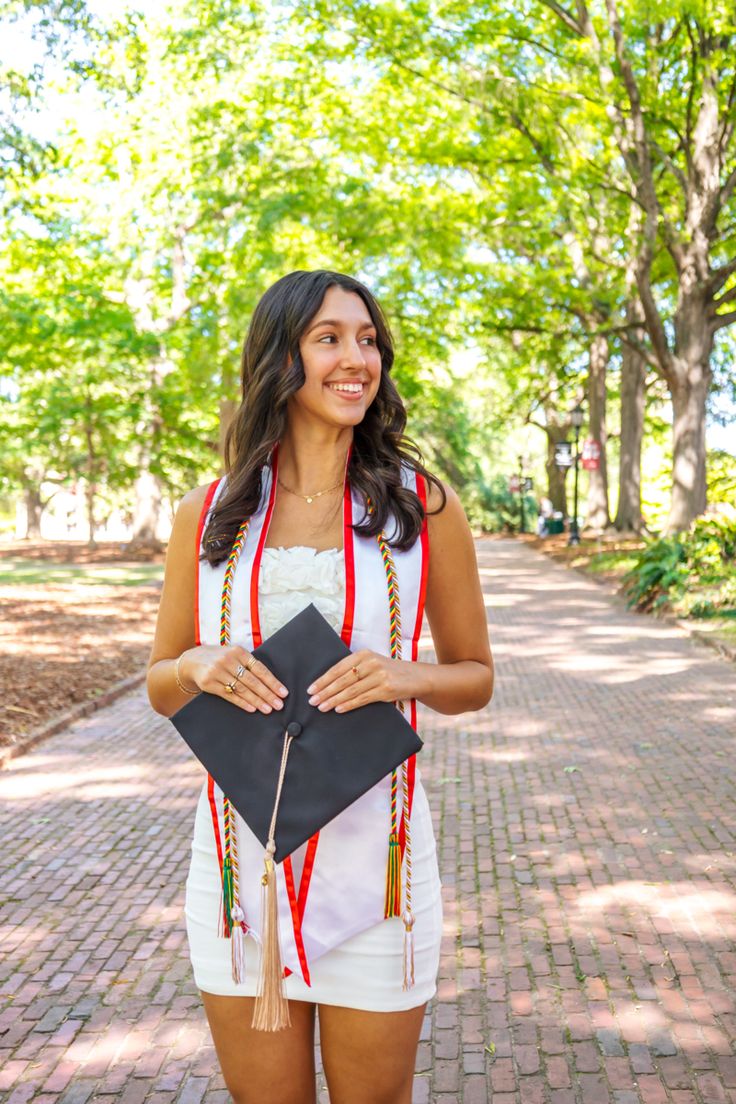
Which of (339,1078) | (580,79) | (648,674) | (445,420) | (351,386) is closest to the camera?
(339,1078)

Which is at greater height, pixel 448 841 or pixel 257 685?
pixel 257 685

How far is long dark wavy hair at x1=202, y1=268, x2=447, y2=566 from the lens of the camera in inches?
82.4

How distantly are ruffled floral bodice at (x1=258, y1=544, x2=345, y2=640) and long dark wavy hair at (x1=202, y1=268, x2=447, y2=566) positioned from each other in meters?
0.08

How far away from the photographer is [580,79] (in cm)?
1803

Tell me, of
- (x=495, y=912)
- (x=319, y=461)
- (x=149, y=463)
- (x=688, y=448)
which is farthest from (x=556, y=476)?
(x=319, y=461)

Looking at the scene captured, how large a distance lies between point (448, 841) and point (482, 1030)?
2.34 m

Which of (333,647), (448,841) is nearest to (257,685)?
(333,647)

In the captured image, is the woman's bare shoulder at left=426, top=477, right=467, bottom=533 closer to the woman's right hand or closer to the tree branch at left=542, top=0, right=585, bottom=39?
the woman's right hand

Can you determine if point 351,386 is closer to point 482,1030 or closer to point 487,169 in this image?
point 482,1030

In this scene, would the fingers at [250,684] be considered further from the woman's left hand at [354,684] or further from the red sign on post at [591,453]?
the red sign on post at [591,453]

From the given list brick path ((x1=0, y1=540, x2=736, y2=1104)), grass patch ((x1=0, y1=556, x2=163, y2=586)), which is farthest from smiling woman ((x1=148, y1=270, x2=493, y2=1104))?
grass patch ((x1=0, y1=556, x2=163, y2=586))

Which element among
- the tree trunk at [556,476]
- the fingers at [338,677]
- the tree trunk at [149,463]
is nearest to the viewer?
the fingers at [338,677]

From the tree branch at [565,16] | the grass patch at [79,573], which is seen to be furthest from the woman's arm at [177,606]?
the grass patch at [79,573]

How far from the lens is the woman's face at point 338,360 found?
2129mm
